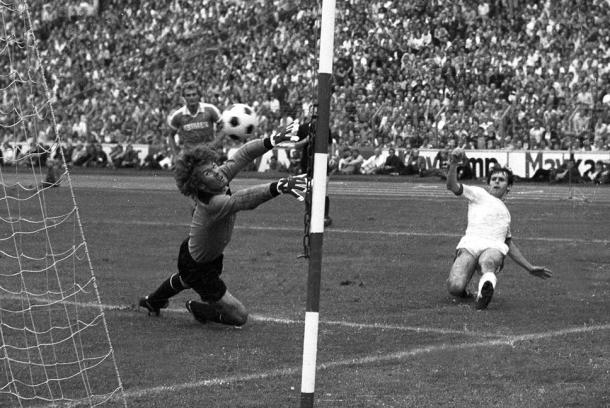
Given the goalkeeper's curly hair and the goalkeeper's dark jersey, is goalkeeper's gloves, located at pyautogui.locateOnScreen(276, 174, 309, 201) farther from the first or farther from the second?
the goalkeeper's curly hair

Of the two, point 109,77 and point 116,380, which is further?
point 109,77

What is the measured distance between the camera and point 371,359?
8992 mm

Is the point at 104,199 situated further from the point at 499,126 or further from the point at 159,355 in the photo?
the point at 159,355

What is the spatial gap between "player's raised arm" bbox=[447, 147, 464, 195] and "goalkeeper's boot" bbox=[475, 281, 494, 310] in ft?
3.10

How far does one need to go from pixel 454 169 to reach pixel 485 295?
1181 millimetres

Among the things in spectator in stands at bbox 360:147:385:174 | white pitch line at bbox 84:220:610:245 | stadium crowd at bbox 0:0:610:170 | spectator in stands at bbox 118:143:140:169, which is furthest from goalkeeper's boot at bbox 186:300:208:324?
spectator in stands at bbox 118:143:140:169

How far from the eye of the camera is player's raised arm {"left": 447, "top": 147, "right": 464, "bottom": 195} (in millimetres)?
10479

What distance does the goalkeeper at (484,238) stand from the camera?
37.9 feet

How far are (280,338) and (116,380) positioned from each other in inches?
75.4

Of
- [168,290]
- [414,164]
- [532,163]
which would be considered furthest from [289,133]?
[414,164]

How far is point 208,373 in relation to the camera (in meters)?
8.54

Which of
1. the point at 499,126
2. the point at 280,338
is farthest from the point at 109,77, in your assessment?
the point at 280,338

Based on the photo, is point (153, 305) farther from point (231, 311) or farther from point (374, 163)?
point (374, 163)

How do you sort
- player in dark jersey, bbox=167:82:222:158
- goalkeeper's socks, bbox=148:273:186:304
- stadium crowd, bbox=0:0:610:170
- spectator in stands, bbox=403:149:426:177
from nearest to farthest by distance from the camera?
goalkeeper's socks, bbox=148:273:186:304 < player in dark jersey, bbox=167:82:222:158 < stadium crowd, bbox=0:0:610:170 < spectator in stands, bbox=403:149:426:177
